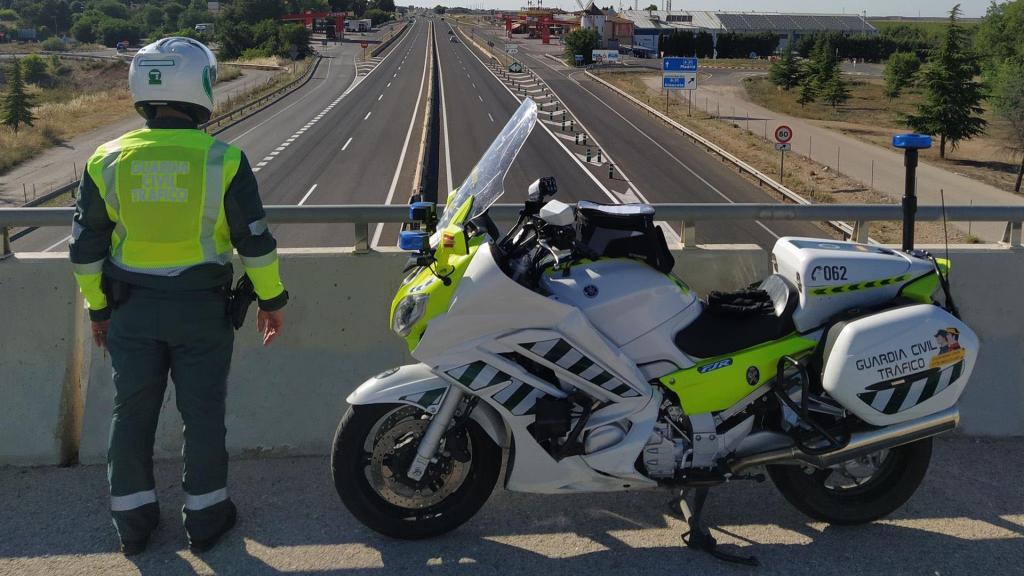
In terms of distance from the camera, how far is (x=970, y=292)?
5.16 metres

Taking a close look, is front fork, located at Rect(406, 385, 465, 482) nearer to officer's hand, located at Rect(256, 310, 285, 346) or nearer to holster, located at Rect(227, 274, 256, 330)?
officer's hand, located at Rect(256, 310, 285, 346)

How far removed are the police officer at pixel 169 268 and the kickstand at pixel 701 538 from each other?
80.1 inches

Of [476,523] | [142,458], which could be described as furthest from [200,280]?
[476,523]

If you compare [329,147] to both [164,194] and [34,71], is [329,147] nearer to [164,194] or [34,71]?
[164,194]

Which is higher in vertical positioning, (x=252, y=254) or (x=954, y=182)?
(x=252, y=254)

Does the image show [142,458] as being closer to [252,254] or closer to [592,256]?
[252,254]

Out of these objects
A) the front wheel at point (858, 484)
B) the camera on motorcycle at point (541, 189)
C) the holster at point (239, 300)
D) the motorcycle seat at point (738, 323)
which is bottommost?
the front wheel at point (858, 484)

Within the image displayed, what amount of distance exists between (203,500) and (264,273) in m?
1.04

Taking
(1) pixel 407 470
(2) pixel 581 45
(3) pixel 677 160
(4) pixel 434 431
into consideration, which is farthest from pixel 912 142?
(2) pixel 581 45

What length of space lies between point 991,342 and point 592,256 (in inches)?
110

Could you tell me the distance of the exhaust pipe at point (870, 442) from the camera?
12.7 feet

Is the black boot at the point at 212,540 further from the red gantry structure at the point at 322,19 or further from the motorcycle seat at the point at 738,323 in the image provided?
the red gantry structure at the point at 322,19

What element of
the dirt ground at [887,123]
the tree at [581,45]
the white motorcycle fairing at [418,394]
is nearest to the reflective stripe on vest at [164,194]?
the white motorcycle fairing at [418,394]

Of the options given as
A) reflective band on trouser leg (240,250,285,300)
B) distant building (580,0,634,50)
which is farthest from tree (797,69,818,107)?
reflective band on trouser leg (240,250,285,300)
